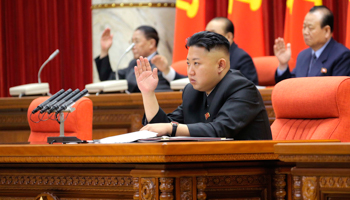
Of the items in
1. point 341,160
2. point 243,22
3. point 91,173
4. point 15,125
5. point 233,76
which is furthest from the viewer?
point 243,22

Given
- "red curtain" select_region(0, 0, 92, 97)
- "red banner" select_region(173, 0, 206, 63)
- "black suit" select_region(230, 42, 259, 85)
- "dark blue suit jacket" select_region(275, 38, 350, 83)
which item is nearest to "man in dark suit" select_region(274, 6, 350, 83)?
"dark blue suit jacket" select_region(275, 38, 350, 83)

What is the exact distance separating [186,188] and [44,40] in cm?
528

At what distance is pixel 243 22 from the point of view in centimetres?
465

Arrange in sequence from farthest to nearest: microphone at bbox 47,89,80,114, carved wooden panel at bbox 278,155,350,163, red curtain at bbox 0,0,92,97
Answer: red curtain at bbox 0,0,92,97, microphone at bbox 47,89,80,114, carved wooden panel at bbox 278,155,350,163

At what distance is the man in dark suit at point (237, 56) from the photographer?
376 cm

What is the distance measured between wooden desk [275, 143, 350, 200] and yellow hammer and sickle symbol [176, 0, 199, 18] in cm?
383

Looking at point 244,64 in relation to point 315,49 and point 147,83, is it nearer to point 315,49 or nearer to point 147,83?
point 315,49

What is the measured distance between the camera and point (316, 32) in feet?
11.7

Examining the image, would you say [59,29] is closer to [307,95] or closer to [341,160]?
[307,95]

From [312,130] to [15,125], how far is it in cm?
220

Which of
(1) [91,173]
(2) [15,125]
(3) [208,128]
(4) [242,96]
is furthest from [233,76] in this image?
(2) [15,125]

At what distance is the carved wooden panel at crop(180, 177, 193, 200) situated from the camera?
138 centimetres

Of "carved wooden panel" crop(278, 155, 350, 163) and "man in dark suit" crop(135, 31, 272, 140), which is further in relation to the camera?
"man in dark suit" crop(135, 31, 272, 140)

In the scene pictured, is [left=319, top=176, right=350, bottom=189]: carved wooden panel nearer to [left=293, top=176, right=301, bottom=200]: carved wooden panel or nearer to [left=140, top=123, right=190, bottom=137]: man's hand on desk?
[left=293, top=176, right=301, bottom=200]: carved wooden panel
